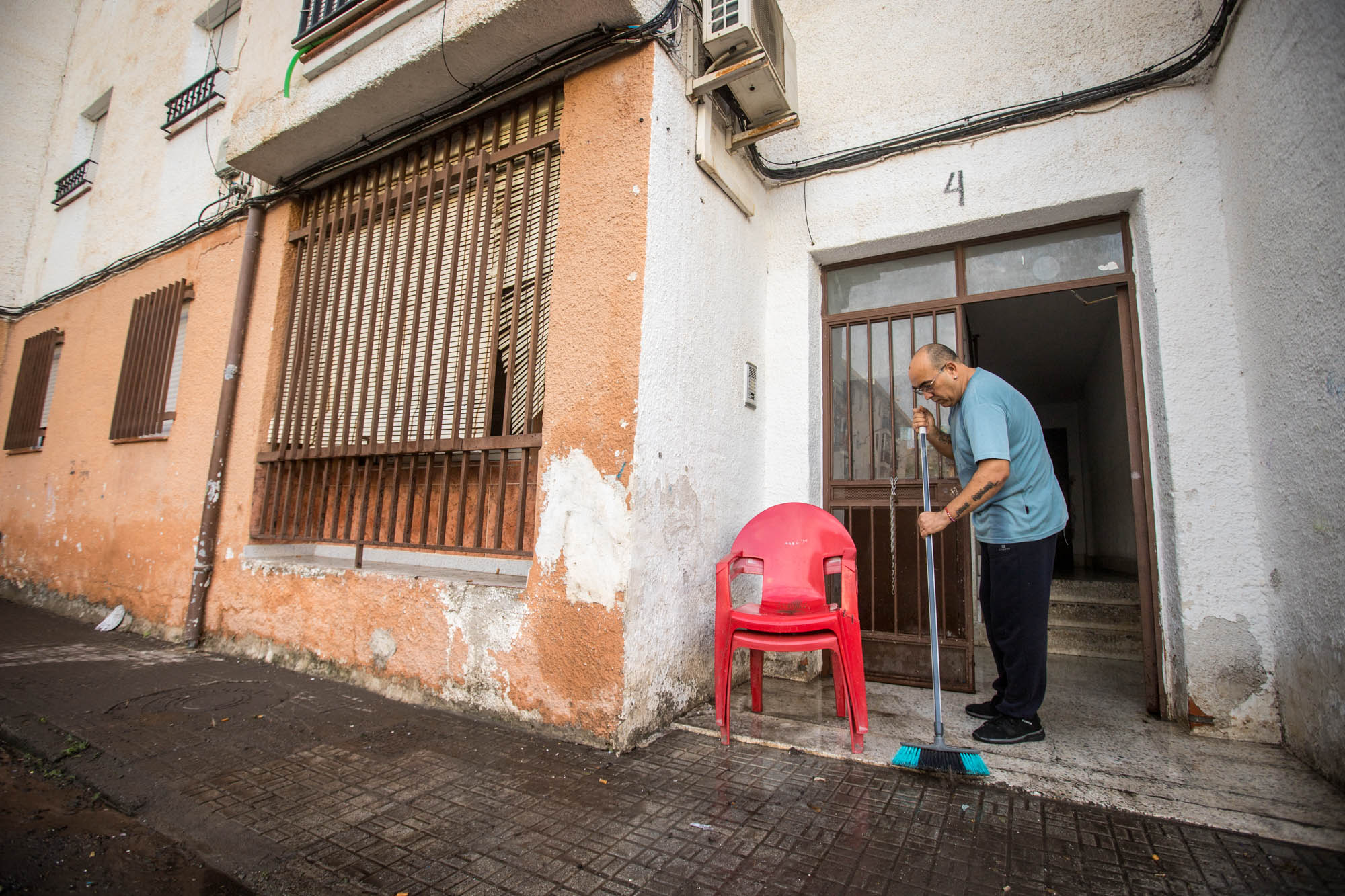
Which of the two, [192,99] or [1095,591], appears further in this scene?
[192,99]

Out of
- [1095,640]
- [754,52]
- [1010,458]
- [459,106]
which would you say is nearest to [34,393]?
[459,106]

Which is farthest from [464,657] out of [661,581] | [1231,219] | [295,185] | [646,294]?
[1231,219]

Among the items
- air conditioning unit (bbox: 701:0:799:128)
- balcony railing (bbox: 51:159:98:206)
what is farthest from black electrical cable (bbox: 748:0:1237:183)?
balcony railing (bbox: 51:159:98:206)

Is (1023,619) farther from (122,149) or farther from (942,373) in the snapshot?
(122,149)

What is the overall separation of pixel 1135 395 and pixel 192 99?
9.22 meters

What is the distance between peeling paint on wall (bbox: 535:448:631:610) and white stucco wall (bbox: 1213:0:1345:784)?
9.13ft

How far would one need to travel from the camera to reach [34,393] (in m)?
7.37

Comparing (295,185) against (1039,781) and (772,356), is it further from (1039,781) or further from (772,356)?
(1039,781)

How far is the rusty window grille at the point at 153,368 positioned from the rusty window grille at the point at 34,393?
2130 mm

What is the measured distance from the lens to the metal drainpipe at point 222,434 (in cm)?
462

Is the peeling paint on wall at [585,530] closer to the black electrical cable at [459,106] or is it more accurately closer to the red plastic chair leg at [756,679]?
the red plastic chair leg at [756,679]

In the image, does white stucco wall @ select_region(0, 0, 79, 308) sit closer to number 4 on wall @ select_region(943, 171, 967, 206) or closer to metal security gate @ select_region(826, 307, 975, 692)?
metal security gate @ select_region(826, 307, 975, 692)

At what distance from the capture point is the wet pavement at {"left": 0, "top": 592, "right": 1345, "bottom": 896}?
70.1 inches

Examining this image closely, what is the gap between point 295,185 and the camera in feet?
15.9
